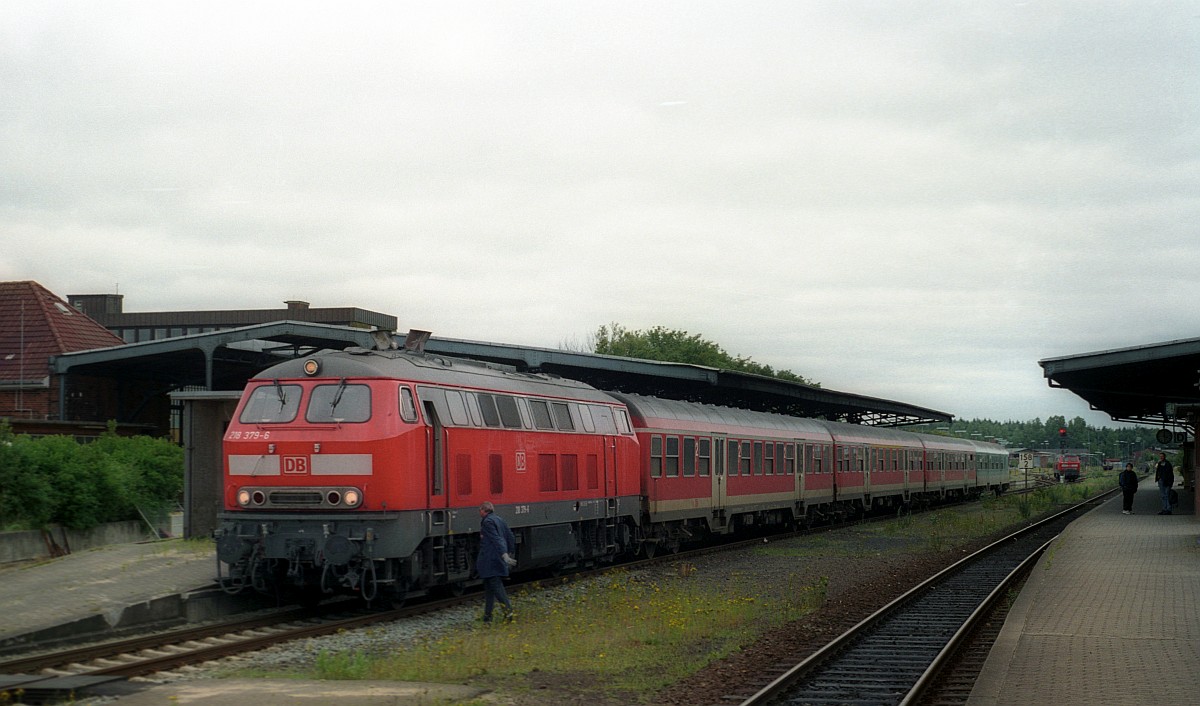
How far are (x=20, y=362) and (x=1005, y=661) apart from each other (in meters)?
34.9

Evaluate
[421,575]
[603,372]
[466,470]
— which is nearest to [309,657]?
[421,575]

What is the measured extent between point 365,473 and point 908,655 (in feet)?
23.8

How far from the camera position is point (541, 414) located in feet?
66.0

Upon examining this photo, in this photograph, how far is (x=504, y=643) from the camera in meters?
13.6

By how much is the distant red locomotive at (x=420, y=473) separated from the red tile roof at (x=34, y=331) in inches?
798

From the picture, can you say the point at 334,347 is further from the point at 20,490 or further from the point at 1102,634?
the point at 1102,634

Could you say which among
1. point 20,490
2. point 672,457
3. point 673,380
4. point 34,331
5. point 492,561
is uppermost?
point 34,331

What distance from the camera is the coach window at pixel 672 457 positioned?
26.4 metres

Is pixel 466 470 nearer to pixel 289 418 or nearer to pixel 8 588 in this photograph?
pixel 289 418

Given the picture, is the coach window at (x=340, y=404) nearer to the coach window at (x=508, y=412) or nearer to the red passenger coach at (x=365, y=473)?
the red passenger coach at (x=365, y=473)

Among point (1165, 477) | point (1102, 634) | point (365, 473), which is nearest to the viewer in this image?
point (1102, 634)

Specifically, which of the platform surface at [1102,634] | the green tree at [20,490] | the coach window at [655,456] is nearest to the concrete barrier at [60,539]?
the green tree at [20,490]

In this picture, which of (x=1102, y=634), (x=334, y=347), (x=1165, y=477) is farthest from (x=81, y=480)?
(x=1165, y=477)

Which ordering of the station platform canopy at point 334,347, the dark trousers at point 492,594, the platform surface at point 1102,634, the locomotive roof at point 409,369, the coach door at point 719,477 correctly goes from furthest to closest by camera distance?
1. the station platform canopy at point 334,347
2. the coach door at point 719,477
3. the locomotive roof at point 409,369
4. the dark trousers at point 492,594
5. the platform surface at point 1102,634
